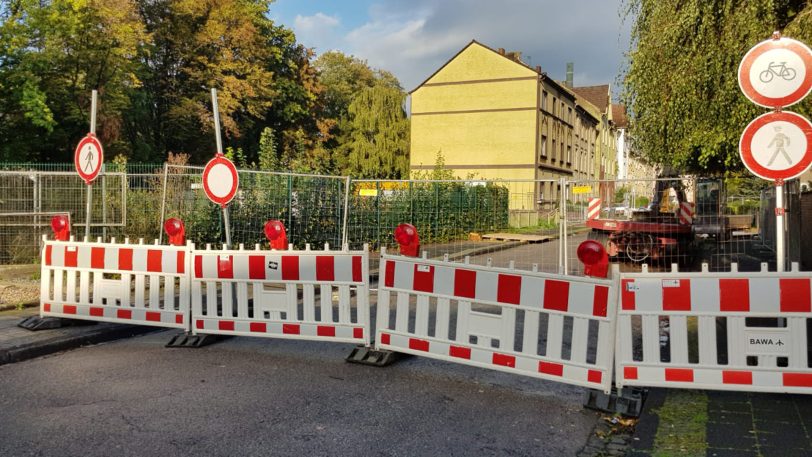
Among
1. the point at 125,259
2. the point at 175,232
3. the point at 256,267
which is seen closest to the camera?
the point at 256,267

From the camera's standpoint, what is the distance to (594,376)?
4.85 m

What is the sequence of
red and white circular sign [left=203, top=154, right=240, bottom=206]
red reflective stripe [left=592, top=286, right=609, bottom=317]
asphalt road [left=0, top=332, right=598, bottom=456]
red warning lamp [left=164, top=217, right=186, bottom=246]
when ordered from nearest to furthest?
asphalt road [left=0, top=332, right=598, bottom=456] → red reflective stripe [left=592, top=286, right=609, bottom=317] → red warning lamp [left=164, top=217, right=186, bottom=246] → red and white circular sign [left=203, top=154, right=240, bottom=206]

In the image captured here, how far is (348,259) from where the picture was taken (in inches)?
Result: 244

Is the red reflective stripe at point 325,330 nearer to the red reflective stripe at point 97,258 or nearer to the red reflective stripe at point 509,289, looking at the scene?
the red reflective stripe at point 509,289

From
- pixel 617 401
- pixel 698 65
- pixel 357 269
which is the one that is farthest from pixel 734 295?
pixel 698 65

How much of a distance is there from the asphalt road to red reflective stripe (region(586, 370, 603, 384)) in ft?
0.86

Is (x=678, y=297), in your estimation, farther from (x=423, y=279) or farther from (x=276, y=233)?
(x=276, y=233)

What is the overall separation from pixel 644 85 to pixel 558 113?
38619mm

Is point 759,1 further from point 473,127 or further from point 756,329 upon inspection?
point 473,127

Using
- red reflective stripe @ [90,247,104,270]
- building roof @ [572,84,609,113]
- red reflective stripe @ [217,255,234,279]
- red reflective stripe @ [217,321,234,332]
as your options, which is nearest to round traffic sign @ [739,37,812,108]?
red reflective stripe @ [217,255,234,279]

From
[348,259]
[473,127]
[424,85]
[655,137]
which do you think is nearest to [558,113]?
[473,127]

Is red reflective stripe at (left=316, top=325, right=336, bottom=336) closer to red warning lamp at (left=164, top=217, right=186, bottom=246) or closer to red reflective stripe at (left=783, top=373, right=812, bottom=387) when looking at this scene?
red warning lamp at (left=164, top=217, right=186, bottom=246)

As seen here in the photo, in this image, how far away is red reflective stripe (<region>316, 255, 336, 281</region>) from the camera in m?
6.24

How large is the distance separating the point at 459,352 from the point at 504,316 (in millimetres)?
551
